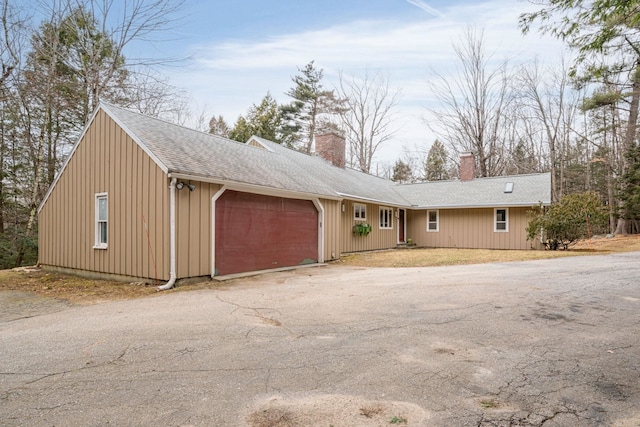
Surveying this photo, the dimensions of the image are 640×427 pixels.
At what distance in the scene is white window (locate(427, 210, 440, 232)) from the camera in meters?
20.2

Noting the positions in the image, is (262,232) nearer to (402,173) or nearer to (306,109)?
(306,109)

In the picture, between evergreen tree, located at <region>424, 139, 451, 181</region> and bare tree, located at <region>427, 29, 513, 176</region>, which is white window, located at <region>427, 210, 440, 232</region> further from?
evergreen tree, located at <region>424, 139, 451, 181</region>

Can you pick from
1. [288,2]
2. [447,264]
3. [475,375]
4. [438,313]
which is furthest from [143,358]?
[288,2]

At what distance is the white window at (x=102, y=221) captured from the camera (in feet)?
31.1

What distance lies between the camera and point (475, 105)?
27.8m

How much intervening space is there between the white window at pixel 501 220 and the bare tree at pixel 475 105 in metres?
10.5

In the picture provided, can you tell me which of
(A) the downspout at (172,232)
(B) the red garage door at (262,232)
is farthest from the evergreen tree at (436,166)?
(A) the downspout at (172,232)

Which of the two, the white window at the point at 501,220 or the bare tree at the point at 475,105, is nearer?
the white window at the point at 501,220

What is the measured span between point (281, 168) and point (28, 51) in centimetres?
1000

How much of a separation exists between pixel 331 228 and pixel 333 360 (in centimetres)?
987

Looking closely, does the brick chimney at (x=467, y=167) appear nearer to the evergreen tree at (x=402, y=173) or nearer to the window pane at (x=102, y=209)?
the evergreen tree at (x=402, y=173)

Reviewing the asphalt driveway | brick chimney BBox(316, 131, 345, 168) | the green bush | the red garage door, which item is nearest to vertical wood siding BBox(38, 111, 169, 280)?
the red garage door

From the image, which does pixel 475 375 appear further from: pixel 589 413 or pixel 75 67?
pixel 75 67

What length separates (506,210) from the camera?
18.3 metres
